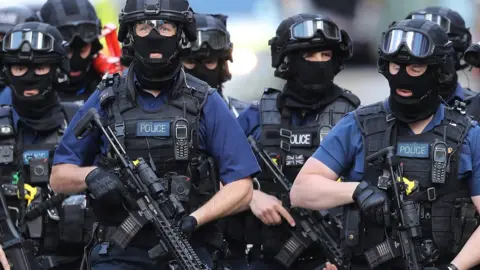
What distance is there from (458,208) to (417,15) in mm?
3250

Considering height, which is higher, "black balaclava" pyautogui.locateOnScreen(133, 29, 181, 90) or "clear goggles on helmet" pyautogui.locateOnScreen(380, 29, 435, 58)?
"clear goggles on helmet" pyautogui.locateOnScreen(380, 29, 435, 58)

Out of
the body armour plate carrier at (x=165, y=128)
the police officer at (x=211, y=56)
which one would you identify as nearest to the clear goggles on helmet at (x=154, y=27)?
the body armour plate carrier at (x=165, y=128)

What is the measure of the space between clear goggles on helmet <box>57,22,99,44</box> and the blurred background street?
24.3ft

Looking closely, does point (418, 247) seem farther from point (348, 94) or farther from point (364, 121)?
point (348, 94)

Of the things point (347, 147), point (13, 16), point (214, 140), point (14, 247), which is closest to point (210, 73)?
point (13, 16)

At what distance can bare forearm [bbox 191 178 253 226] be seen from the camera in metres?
9.61

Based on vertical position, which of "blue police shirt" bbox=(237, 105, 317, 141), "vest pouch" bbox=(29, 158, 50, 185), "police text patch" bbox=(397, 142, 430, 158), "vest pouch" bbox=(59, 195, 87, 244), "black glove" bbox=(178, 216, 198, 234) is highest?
"police text patch" bbox=(397, 142, 430, 158)

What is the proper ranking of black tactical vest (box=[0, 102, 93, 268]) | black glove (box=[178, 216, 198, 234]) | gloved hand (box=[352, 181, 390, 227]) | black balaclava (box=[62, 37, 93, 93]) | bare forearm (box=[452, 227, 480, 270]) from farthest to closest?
black balaclava (box=[62, 37, 93, 93]) → black tactical vest (box=[0, 102, 93, 268]) → black glove (box=[178, 216, 198, 234]) → bare forearm (box=[452, 227, 480, 270]) → gloved hand (box=[352, 181, 390, 227])

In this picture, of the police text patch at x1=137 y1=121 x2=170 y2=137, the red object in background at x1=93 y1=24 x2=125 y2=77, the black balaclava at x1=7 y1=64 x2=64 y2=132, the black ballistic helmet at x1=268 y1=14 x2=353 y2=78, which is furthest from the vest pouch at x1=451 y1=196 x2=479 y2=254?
the red object in background at x1=93 y1=24 x2=125 y2=77

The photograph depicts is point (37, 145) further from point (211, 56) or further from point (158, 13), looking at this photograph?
point (158, 13)

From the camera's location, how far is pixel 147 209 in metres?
9.48

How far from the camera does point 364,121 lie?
962 cm

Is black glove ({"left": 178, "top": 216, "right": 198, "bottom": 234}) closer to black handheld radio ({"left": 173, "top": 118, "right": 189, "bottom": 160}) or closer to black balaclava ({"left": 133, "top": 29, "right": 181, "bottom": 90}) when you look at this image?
black handheld radio ({"left": 173, "top": 118, "right": 189, "bottom": 160})

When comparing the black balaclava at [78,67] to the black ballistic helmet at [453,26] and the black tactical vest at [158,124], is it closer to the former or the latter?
the black ballistic helmet at [453,26]
